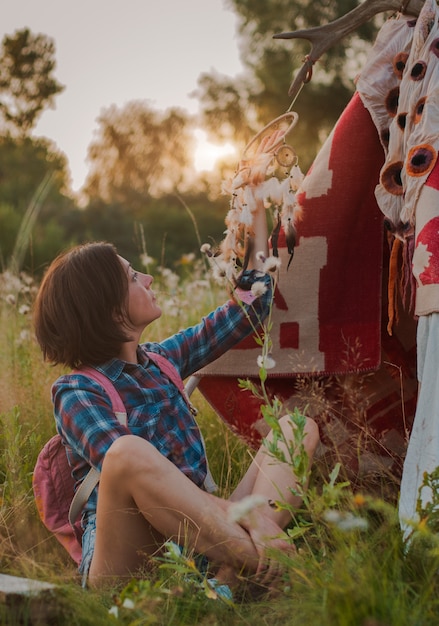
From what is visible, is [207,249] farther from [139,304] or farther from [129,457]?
[129,457]

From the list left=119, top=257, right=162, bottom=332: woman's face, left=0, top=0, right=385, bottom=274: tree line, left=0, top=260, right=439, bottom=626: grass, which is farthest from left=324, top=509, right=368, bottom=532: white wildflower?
left=0, top=0, right=385, bottom=274: tree line

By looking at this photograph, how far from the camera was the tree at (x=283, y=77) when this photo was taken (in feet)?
53.5

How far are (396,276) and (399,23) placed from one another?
0.80 meters

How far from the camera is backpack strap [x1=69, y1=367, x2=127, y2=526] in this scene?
2.40 m

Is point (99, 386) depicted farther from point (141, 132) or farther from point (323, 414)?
point (141, 132)

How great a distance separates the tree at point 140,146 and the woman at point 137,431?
99.3ft

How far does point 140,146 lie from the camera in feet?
111

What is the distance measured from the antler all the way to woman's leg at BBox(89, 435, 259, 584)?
1294 mm

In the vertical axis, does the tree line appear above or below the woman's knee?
above

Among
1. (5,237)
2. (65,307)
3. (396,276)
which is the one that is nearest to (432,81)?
(396,276)

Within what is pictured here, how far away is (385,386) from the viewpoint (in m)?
2.97

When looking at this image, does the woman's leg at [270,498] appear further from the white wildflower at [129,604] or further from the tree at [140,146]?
the tree at [140,146]

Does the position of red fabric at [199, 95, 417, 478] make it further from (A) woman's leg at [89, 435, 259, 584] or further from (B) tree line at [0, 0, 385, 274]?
(B) tree line at [0, 0, 385, 274]

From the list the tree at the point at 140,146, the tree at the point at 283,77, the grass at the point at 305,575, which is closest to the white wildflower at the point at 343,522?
the grass at the point at 305,575
